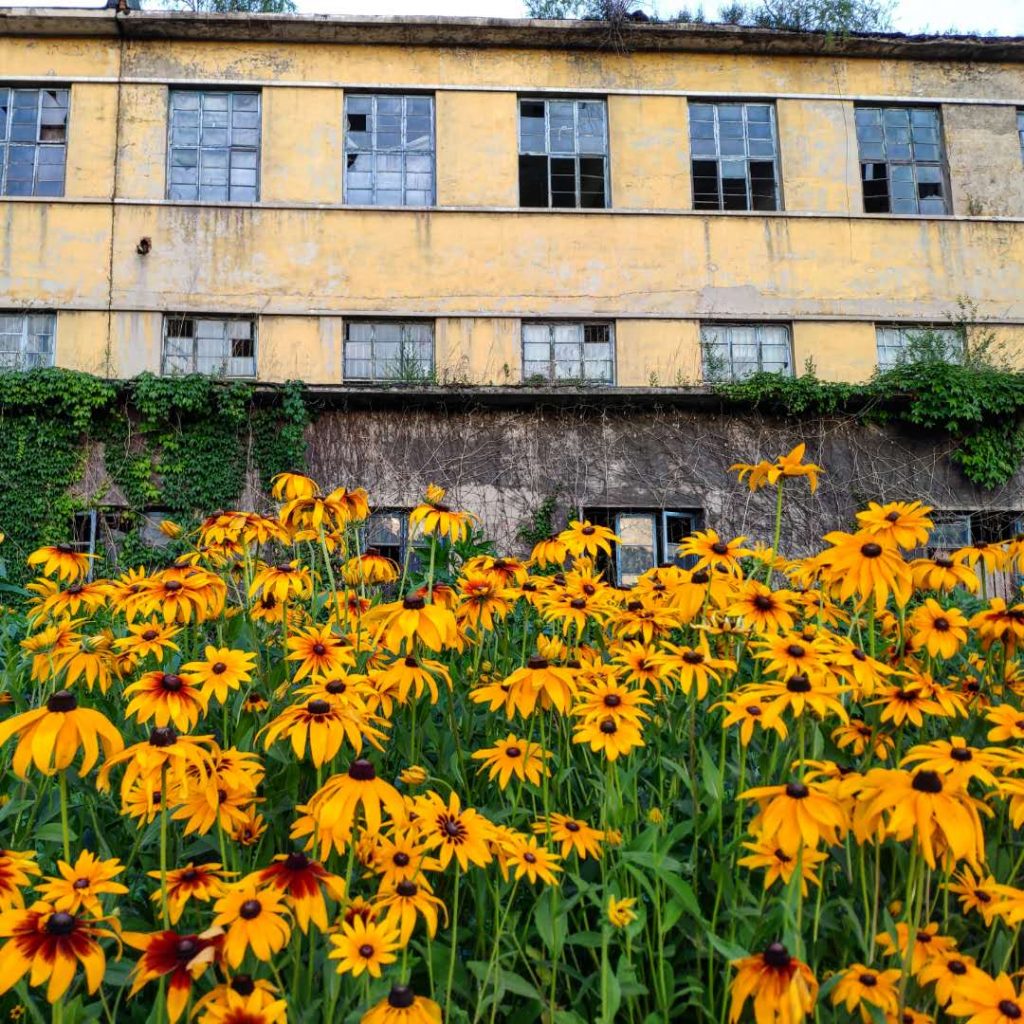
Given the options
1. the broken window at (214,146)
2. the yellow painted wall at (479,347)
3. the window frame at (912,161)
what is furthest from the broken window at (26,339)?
the window frame at (912,161)

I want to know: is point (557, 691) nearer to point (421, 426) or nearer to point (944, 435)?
point (421, 426)

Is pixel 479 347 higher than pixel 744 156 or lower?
lower

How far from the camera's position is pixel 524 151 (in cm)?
1559

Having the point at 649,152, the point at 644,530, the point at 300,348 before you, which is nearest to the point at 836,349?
the point at 649,152

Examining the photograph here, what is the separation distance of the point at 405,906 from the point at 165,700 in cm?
64

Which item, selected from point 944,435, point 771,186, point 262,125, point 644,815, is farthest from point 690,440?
point 644,815

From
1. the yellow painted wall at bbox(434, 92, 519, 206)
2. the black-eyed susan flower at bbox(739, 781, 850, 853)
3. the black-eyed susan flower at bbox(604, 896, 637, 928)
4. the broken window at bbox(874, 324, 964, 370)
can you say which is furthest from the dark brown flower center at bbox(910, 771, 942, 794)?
the yellow painted wall at bbox(434, 92, 519, 206)

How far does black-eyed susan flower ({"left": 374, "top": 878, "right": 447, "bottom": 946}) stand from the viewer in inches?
61.9

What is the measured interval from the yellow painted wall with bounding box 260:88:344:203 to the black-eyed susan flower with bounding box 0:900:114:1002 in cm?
1487

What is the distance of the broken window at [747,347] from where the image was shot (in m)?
14.9

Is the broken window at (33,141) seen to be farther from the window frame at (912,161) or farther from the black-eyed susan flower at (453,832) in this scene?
the black-eyed susan flower at (453,832)

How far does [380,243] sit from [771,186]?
652cm

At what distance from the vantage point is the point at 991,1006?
142 centimetres

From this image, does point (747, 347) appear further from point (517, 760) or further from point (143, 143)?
point (517, 760)
